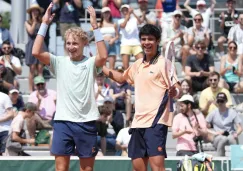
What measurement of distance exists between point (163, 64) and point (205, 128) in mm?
5248

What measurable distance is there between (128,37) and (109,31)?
44 cm

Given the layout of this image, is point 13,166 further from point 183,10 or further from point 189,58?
point 183,10

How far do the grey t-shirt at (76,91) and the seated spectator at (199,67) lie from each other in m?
6.83

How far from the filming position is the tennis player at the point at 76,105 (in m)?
8.64

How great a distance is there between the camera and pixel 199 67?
15.7m

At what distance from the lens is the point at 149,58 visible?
A: 8.79 metres

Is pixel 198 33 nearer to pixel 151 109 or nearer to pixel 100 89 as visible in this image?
pixel 100 89

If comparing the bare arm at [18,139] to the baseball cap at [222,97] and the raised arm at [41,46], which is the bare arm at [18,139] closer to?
the baseball cap at [222,97]

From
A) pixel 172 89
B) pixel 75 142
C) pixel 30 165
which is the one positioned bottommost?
pixel 30 165

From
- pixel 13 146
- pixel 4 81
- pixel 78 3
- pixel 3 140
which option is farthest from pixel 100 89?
pixel 78 3

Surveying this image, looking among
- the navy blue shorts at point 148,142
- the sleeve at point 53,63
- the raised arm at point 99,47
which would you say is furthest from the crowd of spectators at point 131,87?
the raised arm at point 99,47

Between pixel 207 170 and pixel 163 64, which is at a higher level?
pixel 163 64

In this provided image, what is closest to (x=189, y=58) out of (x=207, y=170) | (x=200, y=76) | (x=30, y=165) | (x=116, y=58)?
(x=200, y=76)

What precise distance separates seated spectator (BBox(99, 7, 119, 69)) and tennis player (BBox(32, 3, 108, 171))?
296 inches
